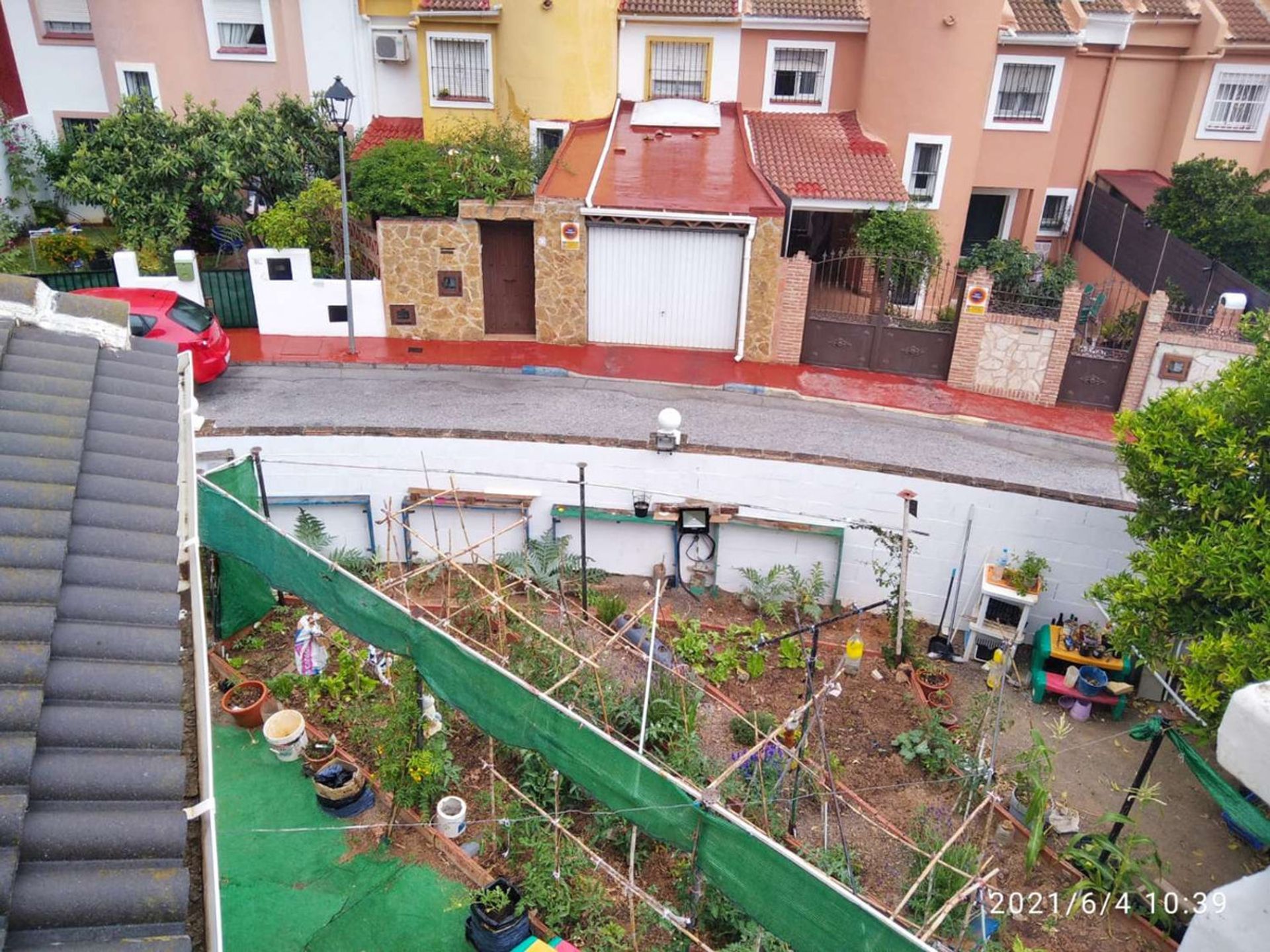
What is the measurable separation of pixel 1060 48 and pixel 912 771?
16949mm

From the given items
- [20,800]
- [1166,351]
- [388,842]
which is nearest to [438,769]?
[388,842]

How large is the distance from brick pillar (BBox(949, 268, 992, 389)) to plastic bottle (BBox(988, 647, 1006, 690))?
644 cm

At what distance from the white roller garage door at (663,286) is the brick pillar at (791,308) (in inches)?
31.6

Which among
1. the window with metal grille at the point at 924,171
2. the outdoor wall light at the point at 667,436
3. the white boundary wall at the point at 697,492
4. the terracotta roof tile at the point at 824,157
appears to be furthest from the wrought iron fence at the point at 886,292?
the outdoor wall light at the point at 667,436

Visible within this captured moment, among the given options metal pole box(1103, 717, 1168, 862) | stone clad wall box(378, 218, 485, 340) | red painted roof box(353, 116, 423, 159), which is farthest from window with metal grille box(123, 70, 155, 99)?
metal pole box(1103, 717, 1168, 862)

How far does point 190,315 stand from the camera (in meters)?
14.8

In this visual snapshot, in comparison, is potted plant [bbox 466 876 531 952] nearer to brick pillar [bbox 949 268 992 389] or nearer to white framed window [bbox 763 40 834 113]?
brick pillar [bbox 949 268 992 389]

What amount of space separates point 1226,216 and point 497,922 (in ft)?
63.5

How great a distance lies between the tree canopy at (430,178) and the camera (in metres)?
16.4

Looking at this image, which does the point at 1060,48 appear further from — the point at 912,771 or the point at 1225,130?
the point at 912,771

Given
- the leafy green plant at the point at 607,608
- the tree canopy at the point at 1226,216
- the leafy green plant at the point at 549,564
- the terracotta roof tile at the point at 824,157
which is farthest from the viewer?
the tree canopy at the point at 1226,216

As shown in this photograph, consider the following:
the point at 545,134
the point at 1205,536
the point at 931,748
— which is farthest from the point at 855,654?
the point at 545,134

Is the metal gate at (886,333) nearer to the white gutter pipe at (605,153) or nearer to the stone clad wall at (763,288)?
the stone clad wall at (763,288)

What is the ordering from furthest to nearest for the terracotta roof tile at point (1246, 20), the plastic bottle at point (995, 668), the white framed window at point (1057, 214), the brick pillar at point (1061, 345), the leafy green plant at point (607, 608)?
the white framed window at point (1057, 214)
the terracotta roof tile at point (1246, 20)
the brick pillar at point (1061, 345)
the leafy green plant at point (607, 608)
the plastic bottle at point (995, 668)
